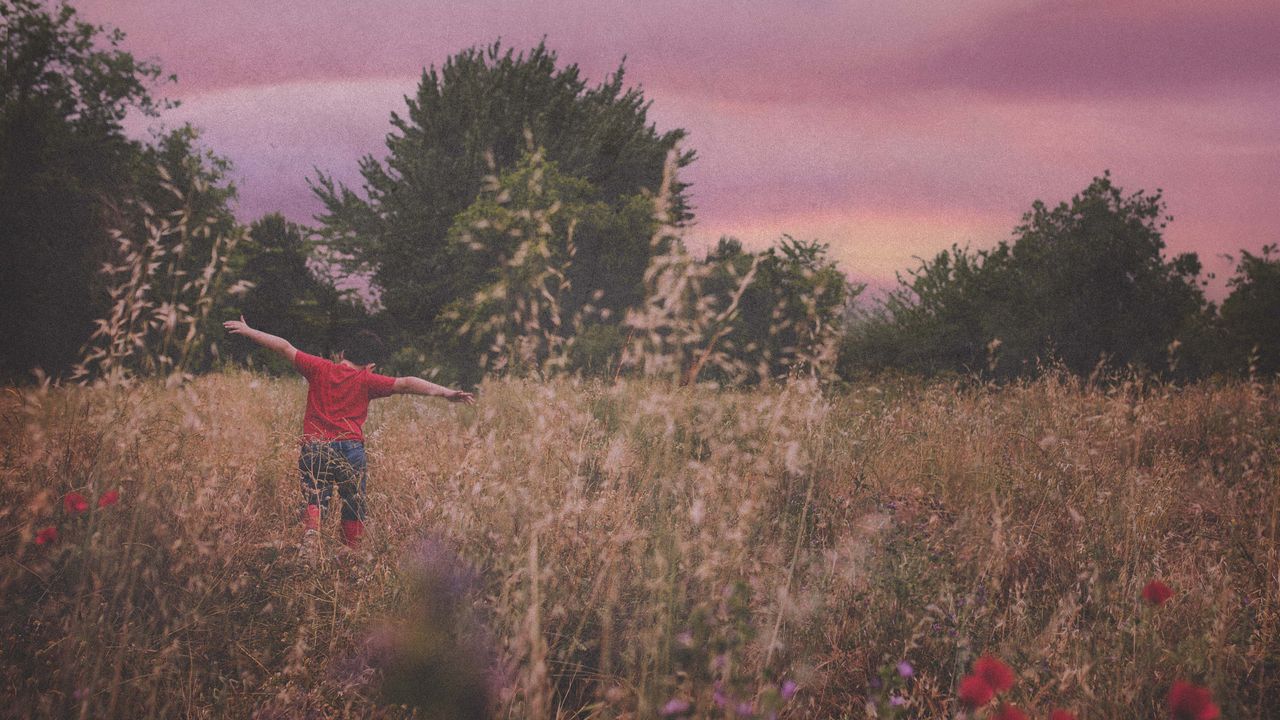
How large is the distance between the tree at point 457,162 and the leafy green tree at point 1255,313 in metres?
19.1

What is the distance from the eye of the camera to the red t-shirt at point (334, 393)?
3.49 m

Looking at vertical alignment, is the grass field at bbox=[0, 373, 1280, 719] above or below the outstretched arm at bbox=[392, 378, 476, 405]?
below

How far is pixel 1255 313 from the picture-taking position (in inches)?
851

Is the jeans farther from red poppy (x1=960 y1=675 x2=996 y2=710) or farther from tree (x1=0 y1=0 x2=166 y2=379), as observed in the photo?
tree (x1=0 y1=0 x2=166 y2=379)

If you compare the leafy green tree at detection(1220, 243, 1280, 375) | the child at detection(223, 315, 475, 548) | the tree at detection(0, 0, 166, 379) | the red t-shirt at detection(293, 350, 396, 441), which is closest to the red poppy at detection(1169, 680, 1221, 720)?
the child at detection(223, 315, 475, 548)

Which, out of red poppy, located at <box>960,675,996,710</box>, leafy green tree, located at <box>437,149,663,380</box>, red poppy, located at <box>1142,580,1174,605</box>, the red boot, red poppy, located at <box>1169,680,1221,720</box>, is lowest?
the red boot

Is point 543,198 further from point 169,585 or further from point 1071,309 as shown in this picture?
point 1071,309

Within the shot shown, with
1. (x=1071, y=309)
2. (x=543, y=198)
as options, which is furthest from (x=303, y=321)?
(x=1071, y=309)

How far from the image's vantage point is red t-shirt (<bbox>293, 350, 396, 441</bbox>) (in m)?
3.49

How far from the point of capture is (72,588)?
2.00 metres

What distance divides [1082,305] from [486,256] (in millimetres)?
17123

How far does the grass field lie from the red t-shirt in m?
0.25

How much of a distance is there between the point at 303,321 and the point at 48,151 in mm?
8477

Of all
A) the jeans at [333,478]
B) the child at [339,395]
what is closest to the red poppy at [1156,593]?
the child at [339,395]
